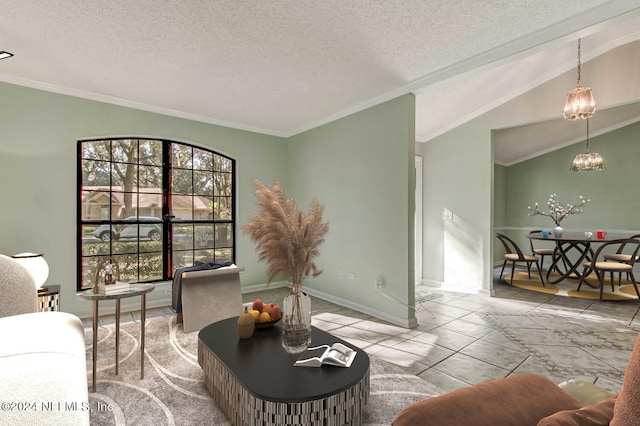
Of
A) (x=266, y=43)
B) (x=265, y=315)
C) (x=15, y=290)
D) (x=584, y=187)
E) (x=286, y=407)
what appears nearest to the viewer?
(x=286, y=407)

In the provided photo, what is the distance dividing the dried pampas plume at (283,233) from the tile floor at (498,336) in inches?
57.6

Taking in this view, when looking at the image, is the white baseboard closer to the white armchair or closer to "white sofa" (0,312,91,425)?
"white sofa" (0,312,91,425)

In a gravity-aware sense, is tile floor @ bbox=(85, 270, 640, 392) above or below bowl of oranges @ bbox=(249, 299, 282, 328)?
below

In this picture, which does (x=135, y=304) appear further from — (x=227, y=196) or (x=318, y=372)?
(x=318, y=372)

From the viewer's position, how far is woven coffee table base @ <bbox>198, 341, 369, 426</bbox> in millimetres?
1414

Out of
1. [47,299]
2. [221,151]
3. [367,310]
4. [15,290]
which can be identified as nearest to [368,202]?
[367,310]

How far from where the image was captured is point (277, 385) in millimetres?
1522

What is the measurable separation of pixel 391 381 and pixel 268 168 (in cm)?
396

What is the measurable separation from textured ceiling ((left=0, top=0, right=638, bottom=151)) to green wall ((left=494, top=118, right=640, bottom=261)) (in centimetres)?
605

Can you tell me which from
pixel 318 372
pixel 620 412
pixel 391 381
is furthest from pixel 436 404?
pixel 391 381

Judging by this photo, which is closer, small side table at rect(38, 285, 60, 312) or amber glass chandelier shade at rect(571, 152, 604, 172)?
small side table at rect(38, 285, 60, 312)

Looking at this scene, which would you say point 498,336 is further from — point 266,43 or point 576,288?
point 266,43

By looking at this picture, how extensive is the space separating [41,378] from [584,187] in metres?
9.29

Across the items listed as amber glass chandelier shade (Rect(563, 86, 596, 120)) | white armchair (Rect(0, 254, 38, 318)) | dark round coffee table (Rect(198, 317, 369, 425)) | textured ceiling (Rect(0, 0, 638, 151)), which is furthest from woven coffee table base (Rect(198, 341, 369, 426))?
amber glass chandelier shade (Rect(563, 86, 596, 120))
